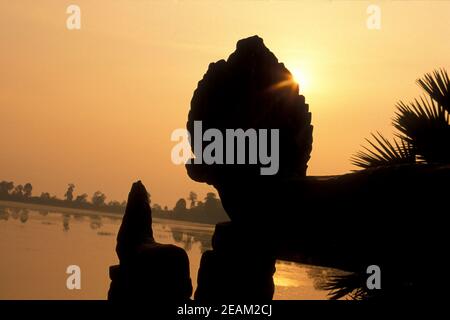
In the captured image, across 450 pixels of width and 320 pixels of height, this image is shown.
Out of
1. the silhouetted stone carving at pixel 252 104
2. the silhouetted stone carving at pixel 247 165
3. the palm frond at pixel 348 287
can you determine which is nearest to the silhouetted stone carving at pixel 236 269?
the silhouetted stone carving at pixel 247 165

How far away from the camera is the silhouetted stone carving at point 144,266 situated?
484cm

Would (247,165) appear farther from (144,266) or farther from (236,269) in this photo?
(144,266)

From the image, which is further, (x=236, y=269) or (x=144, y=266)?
(x=144, y=266)

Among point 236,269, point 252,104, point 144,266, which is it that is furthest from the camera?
point 144,266

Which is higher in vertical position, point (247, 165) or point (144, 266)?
point (247, 165)

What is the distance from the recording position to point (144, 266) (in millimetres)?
5059

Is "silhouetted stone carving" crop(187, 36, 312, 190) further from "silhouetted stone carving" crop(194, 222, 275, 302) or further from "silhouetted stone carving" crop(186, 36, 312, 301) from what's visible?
"silhouetted stone carving" crop(194, 222, 275, 302)

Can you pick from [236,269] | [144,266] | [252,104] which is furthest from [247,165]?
[144,266]

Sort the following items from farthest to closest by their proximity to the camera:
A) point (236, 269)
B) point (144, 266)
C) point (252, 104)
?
A: point (144, 266) < point (252, 104) < point (236, 269)

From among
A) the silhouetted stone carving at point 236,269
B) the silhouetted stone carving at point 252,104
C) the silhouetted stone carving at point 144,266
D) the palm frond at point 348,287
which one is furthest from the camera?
the palm frond at point 348,287

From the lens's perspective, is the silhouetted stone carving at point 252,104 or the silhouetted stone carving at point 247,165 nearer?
the silhouetted stone carving at point 247,165

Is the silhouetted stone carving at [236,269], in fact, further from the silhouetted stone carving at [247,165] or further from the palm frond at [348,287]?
the palm frond at [348,287]
